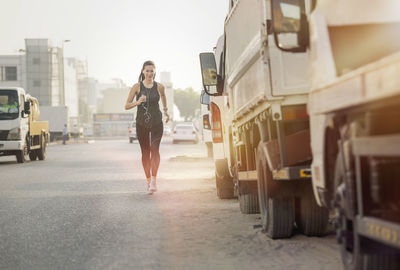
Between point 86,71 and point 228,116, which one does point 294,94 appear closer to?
point 228,116

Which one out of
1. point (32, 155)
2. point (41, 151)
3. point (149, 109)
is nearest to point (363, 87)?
point (149, 109)

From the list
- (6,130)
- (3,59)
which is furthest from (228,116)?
(3,59)

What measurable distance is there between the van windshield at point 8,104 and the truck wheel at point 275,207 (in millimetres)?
17632

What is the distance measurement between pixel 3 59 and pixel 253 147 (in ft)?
294

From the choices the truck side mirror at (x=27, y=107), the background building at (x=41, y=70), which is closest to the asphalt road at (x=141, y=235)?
the truck side mirror at (x=27, y=107)

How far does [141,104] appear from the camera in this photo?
1041 cm

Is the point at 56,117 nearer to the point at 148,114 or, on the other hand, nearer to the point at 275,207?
the point at 148,114

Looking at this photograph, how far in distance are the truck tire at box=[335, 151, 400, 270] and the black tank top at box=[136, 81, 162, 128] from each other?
6.86 metres

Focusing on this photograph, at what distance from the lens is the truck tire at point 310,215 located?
577cm

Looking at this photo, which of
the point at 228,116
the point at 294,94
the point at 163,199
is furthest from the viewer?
the point at 163,199

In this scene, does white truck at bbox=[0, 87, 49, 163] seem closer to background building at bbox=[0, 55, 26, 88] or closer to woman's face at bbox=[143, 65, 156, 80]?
woman's face at bbox=[143, 65, 156, 80]

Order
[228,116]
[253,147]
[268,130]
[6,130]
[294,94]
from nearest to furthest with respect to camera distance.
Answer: [294,94] → [268,130] → [253,147] → [228,116] → [6,130]

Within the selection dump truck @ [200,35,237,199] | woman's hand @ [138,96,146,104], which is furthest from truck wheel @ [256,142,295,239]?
woman's hand @ [138,96,146,104]

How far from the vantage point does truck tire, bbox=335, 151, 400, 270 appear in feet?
11.1
